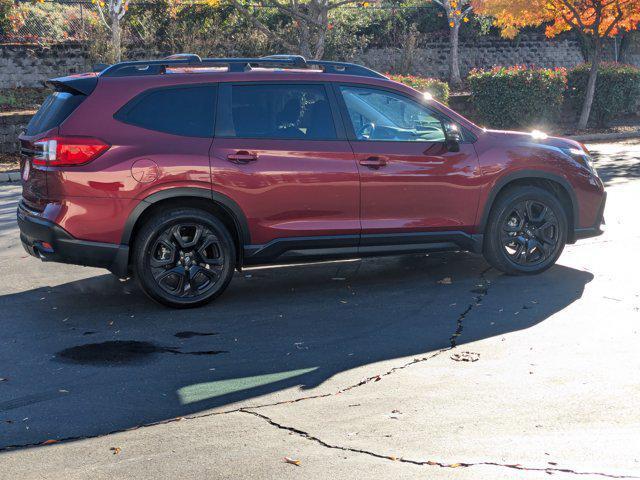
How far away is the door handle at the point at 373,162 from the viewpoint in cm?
789

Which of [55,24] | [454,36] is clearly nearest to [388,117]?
[55,24]

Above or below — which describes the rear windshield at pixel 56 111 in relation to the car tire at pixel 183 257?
above

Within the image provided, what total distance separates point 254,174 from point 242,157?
163mm

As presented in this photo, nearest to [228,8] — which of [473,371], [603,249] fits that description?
[603,249]

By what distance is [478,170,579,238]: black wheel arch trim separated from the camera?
838cm

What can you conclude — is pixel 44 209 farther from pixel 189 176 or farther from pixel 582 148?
pixel 582 148

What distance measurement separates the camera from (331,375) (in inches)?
234

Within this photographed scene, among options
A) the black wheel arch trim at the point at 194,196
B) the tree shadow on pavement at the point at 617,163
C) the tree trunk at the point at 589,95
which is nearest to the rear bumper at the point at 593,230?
the black wheel arch trim at the point at 194,196

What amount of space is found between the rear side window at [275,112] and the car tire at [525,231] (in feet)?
5.64

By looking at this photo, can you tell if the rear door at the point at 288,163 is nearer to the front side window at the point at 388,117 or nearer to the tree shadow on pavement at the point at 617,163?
the front side window at the point at 388,117

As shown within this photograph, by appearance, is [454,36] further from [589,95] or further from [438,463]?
[438,463]

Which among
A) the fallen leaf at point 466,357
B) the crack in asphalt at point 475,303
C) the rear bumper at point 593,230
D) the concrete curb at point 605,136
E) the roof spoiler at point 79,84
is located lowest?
the fallen leaf at point 466,357

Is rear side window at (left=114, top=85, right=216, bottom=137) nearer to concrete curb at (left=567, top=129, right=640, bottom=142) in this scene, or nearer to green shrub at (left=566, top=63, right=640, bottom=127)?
concrete curb at (left=567, top=129, right=640, bottom=142)

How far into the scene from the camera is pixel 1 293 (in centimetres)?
820
